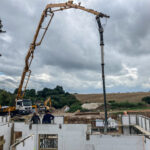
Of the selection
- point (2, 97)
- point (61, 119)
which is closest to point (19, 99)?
point (61, 119)

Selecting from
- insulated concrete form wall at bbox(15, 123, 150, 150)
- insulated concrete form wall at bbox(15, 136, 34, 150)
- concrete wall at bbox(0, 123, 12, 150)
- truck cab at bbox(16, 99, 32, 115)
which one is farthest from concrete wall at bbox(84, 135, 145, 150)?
truck cab at bbox(16, 99, 32, 115)

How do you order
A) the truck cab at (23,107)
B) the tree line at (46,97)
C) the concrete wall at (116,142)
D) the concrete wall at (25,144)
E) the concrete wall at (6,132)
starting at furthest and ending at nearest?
the tree line at (46,97), the truck cab at (23,107), the concrete wall at (6,132), the concrete wall at (116,142), the concrete wall at (25,144)

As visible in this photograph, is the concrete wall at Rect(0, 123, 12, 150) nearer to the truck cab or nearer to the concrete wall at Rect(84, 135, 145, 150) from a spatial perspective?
the concrete wall at Rect(84, 135, 145, 150)

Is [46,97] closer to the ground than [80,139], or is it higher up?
higher up

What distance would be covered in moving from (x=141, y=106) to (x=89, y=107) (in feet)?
32.6

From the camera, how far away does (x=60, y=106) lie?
36844mm

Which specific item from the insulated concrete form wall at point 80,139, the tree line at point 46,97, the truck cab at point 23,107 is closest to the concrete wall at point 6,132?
the insulated concrete form wall at point 80,139

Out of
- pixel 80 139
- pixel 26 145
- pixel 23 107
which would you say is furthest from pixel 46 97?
pixel 26 145

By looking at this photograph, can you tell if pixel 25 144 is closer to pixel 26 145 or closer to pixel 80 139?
pixel 26 145

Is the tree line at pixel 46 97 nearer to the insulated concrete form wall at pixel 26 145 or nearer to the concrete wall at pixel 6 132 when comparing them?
the concrete wall at pixel 6 132

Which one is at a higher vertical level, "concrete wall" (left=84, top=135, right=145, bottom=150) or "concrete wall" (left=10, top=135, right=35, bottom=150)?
"concrete wall" (left=10, top=135, right=35, bottom=150)

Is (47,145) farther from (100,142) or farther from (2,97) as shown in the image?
(2,97)

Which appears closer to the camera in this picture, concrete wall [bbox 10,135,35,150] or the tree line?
concrete wall [bbox 10,135,35,150]

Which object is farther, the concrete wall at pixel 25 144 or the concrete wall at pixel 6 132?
the concrete wall at pixel 6 132
